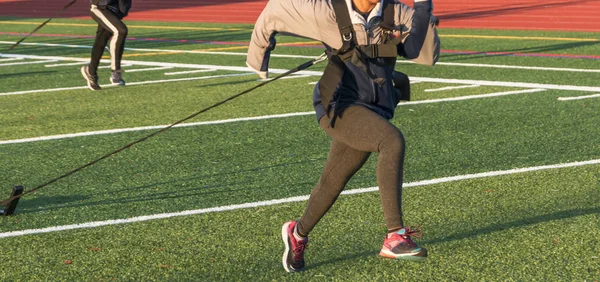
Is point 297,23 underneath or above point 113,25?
above

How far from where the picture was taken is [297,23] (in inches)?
192

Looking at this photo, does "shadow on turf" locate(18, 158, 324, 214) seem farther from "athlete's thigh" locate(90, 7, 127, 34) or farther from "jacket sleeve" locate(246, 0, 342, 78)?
"athlete's thigh" locate(90, 7, 127, 34)

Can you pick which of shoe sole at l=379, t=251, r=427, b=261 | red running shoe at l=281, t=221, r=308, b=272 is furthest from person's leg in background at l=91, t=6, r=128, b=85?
shoe sole at l=379, t=251, r=427, b=261

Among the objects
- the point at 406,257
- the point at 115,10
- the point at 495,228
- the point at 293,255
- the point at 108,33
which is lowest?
the point at 108,33

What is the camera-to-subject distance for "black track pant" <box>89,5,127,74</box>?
12.5 metres

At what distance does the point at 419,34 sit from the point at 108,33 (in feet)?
28.2

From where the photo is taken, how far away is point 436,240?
18.8ft

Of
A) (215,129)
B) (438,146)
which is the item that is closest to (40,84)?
(215,129)

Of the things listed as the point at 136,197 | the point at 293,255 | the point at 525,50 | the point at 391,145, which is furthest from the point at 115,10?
the point at 391,145

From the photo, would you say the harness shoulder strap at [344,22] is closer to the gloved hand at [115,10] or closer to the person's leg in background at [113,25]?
the person's leg in background at [113,25]

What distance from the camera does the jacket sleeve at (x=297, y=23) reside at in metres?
4.82

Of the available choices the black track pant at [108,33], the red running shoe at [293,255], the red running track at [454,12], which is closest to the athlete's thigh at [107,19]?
the black track pant at [108,33]

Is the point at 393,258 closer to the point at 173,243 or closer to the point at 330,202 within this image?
the point at 330,202

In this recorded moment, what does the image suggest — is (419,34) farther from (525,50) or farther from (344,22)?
(525,50)
